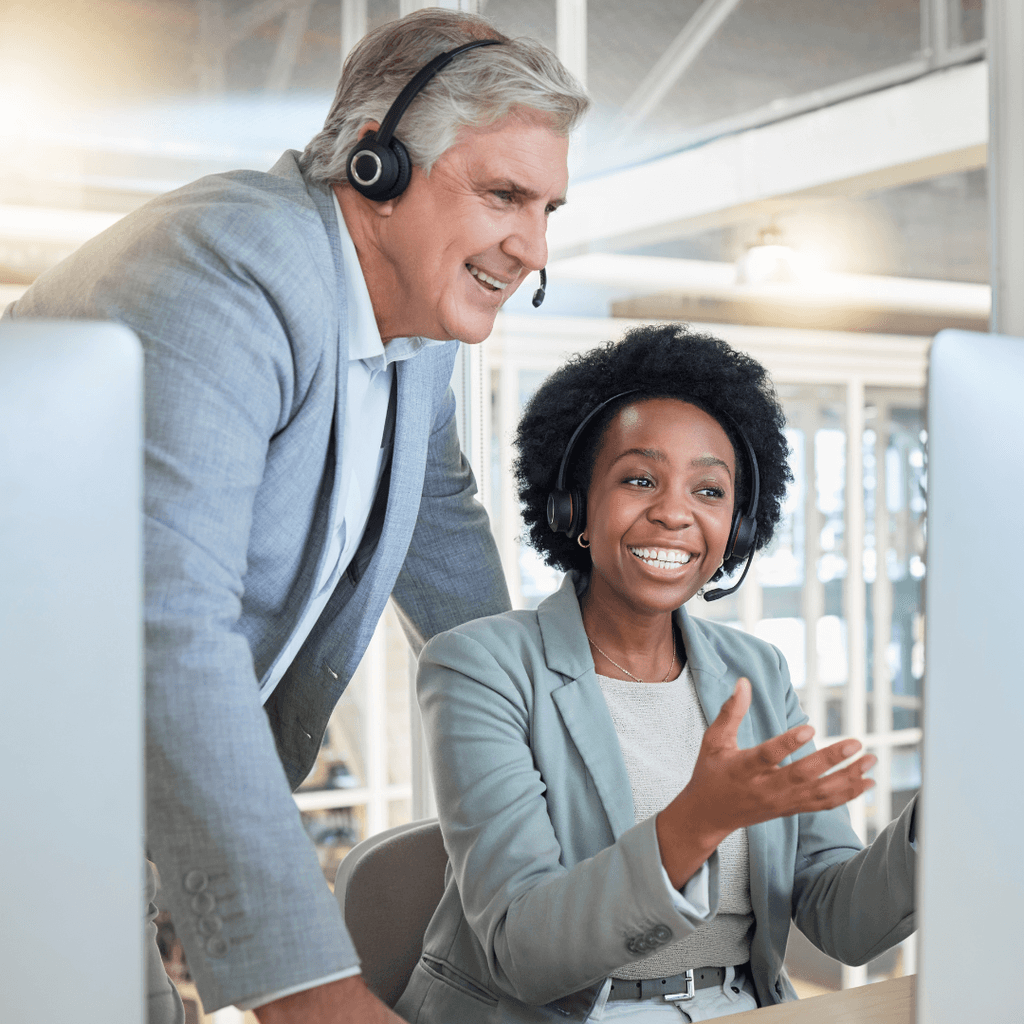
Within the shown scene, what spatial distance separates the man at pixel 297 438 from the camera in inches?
23.2

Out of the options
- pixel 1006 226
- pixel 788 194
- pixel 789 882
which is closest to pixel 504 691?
pixel 789 882

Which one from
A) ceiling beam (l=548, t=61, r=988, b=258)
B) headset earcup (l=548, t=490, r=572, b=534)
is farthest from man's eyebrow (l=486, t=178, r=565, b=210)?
ceiling beam (l=548, t=61, r=988, b=258)

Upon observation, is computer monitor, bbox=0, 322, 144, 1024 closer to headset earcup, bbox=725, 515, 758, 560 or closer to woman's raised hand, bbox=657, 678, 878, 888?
woman's raised hand, bbox=657, 678, 878, 888

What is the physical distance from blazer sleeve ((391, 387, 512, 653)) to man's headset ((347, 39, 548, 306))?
0.43 metres

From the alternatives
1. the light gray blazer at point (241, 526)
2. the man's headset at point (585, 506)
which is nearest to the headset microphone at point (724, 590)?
the man's headset at point (585, 506)

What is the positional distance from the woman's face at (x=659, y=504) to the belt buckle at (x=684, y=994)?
14.7 inches

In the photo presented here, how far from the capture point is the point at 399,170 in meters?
0.98

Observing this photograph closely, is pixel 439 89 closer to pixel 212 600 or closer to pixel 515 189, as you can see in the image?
pixel 515 189

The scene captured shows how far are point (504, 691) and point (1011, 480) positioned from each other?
25.4 inches

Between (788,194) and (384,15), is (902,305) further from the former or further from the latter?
(384,15)

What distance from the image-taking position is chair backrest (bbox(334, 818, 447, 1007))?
1188 millimetres

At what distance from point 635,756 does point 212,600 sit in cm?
61

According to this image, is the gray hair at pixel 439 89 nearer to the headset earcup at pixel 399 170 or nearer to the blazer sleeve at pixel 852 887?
the headset earcup at pixel 399 170

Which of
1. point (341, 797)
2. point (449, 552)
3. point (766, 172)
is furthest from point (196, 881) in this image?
point (341, 797)
